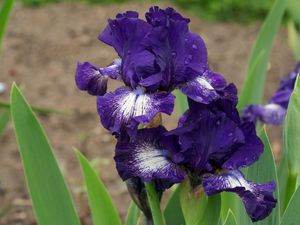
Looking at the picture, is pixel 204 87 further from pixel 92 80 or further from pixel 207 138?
pixel 92 80

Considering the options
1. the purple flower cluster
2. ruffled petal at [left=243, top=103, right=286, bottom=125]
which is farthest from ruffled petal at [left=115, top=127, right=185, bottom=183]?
ruffled petal at [left=243, top=103, right=286, bottom=125]

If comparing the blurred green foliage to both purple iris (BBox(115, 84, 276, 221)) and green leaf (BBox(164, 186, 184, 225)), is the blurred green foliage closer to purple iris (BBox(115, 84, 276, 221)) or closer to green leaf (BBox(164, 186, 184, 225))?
green leaf (BBox(164, 186, 184, 225))

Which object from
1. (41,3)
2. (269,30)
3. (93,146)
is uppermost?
(41,3)

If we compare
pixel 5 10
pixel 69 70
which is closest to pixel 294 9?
pixel 69 70

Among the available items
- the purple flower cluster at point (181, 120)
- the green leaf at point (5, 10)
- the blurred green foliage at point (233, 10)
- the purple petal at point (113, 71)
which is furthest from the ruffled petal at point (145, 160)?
the blurred green foliage at point (233, 10)

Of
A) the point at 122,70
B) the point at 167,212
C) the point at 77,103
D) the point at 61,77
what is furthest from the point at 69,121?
the point at 122,70

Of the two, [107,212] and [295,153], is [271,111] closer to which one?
[295,153]
